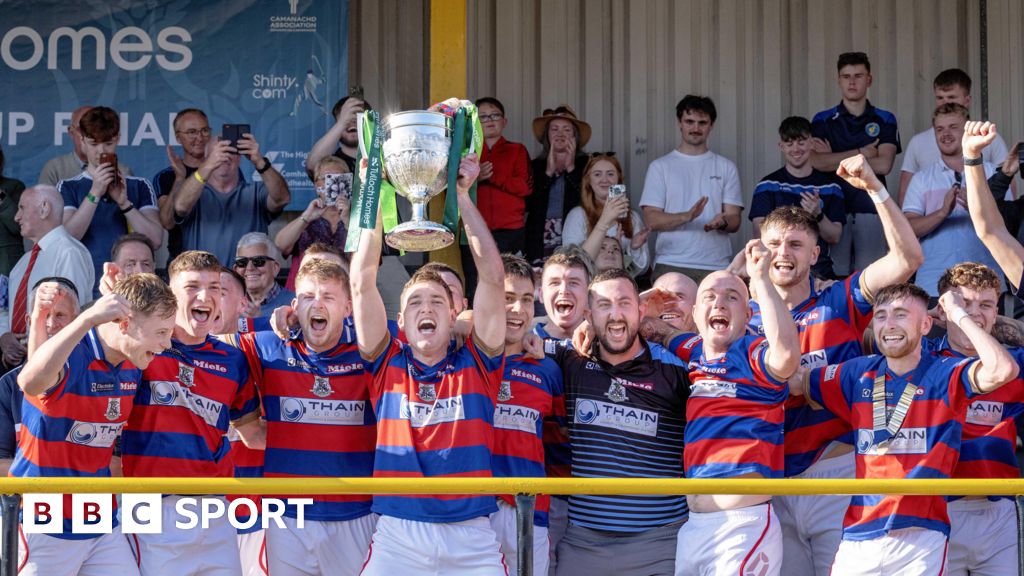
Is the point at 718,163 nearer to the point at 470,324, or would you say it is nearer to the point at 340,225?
the point at 340,225

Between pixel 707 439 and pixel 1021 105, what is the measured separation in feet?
17.2

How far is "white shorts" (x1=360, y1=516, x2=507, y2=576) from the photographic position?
17.1 ft

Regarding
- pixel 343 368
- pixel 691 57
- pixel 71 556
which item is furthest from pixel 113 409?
pixel 691 57

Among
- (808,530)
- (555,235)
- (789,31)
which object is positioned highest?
(789,31)

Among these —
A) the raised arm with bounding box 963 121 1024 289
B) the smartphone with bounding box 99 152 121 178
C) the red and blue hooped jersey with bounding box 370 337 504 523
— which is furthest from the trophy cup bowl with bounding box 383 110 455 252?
the smartphone with bounding box 99 152 121 178

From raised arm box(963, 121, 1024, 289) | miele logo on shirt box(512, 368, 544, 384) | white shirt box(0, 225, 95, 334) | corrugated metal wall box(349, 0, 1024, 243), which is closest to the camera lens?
miele logo on shirt box(512, 368, 544, 384)

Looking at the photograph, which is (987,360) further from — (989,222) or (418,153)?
(418,153)

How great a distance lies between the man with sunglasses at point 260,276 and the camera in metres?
7.29

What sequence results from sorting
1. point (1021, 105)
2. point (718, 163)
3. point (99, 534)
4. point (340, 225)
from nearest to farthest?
point (99, 534) → point (340, 225) → point (718, 163) → point (1021, 105)

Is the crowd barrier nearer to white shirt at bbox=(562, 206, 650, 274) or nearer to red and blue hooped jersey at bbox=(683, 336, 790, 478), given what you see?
red and blue hooped jersey at bbox=(683, 336, 790, 478)

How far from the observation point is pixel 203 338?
560 cm

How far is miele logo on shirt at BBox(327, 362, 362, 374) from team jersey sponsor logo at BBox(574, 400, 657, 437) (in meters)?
0.91

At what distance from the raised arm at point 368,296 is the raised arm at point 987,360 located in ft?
7.32

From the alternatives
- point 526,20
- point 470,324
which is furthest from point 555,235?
point 470,324
